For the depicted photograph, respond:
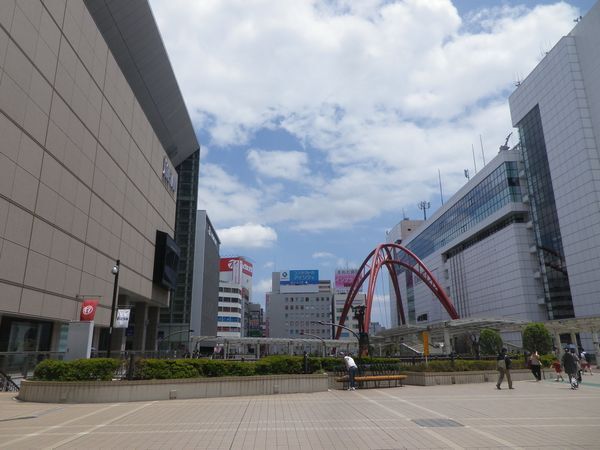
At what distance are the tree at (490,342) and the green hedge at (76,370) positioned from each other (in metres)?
40.9

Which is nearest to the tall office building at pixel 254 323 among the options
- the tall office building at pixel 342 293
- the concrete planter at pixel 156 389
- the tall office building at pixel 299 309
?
the tall office building at pixel 299 309

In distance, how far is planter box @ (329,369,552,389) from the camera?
21.3 metres

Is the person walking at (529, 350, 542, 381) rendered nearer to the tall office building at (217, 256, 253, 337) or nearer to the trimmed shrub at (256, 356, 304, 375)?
the trimmed shrub at (256, 356, 304, 375)

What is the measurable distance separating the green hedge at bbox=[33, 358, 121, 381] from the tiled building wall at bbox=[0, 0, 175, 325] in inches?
343

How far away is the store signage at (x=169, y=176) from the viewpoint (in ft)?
176

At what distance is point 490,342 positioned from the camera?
46250mm

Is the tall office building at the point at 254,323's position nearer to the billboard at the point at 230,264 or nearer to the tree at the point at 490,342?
the billboard at the point at 230,264

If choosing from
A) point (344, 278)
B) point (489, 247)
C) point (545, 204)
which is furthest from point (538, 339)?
point (344, 278)

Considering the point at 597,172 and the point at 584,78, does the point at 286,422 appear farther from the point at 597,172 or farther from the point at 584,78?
the point at 584,78

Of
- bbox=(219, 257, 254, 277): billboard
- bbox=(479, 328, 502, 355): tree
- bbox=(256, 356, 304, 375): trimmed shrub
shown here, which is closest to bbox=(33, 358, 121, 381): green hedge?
bbox=(256, 356, 304, 375): trimmed shrub

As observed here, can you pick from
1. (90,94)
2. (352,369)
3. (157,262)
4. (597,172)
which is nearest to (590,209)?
(597,172)

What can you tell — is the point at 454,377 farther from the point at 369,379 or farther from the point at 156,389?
the point at 156,389

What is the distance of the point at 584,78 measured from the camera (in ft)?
182

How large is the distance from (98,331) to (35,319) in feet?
37.3
